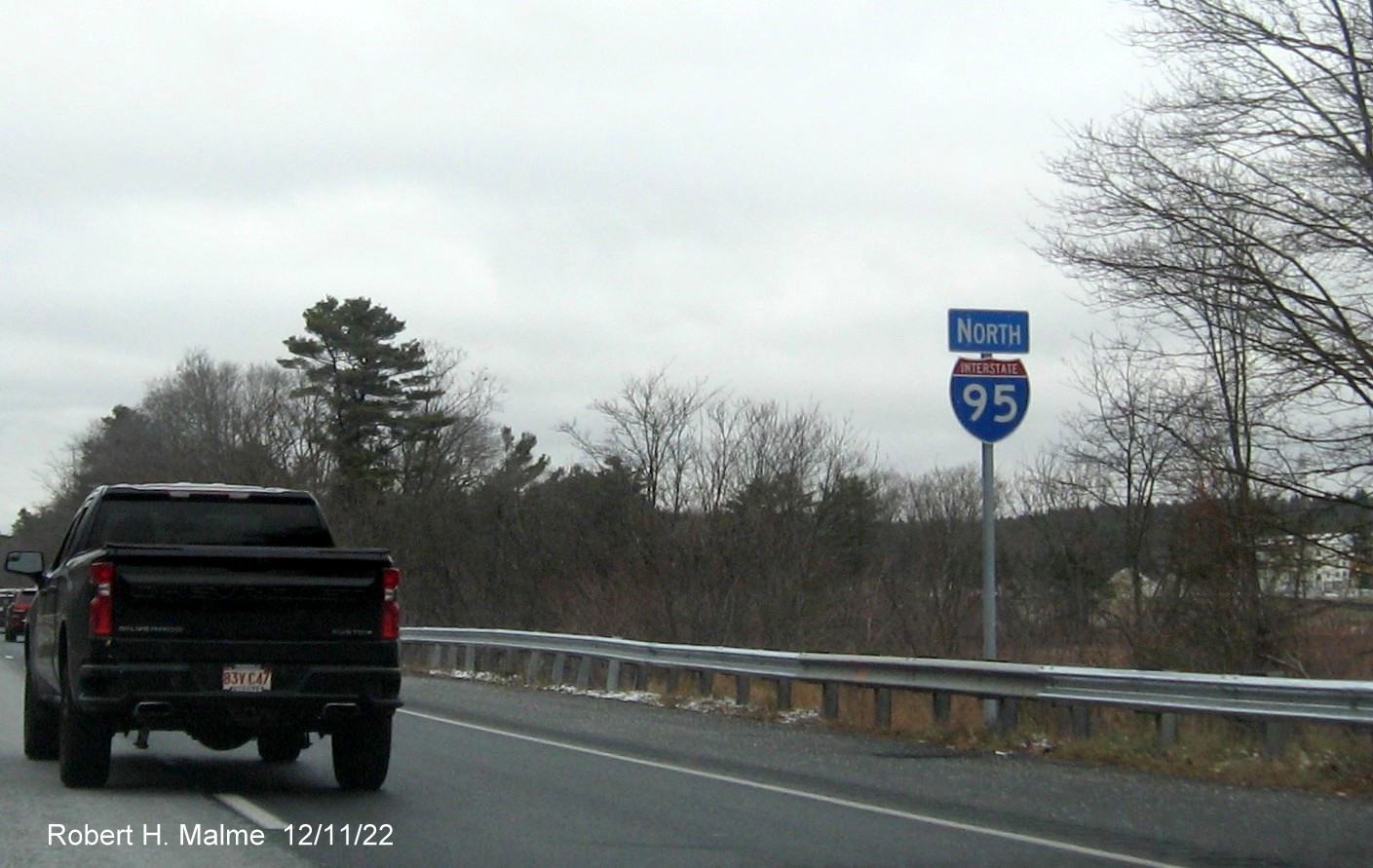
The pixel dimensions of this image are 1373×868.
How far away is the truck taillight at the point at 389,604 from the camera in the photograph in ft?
36.4

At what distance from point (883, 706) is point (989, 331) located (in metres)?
4.05

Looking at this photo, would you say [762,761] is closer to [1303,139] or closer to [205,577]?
[205,577]

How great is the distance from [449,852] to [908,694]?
10593 millimetres

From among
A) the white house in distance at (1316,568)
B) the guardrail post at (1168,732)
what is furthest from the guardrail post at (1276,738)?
the white house in distance at (1316,568)

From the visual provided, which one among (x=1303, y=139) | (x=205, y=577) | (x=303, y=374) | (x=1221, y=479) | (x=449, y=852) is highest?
(x=303, y=374)

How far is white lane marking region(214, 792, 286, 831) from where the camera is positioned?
980 cm

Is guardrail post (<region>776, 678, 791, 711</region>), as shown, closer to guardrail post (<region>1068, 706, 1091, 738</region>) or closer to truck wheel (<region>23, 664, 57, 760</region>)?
guardrail post (<region>1068, 706, 1091, 738</region>)

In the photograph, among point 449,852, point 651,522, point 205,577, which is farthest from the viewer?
point 651,522

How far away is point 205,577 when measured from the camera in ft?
35.1

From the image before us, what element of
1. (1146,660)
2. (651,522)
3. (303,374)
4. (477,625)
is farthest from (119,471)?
(1146,660)

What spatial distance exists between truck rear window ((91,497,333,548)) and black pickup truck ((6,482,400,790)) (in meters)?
0.80

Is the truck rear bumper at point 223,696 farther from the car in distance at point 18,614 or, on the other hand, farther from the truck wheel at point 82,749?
the car in distance at point 18,614

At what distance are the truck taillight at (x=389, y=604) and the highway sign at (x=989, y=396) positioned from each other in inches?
274

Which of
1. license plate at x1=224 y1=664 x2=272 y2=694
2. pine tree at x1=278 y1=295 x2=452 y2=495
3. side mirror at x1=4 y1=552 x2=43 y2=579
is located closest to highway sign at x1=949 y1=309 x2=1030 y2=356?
license plate at x1=224 y1=664 x2=272 y2=694
